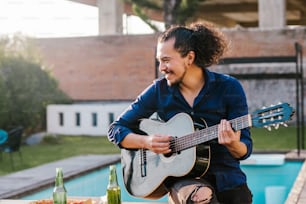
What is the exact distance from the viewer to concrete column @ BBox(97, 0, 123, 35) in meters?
20.8

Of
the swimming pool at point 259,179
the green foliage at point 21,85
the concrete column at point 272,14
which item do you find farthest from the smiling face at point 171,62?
the concrete column at point 272,14

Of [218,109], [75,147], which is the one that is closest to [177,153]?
[218,109]

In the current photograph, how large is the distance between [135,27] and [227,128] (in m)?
18.6

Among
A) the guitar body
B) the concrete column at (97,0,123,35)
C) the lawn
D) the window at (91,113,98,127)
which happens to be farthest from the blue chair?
the concrete column at (97,0,123,35)

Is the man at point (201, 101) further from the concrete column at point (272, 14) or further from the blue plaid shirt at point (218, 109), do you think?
the concrete column at point (272, 14)

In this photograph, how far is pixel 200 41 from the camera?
9.63 feet

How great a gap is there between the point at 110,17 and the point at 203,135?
726 inches

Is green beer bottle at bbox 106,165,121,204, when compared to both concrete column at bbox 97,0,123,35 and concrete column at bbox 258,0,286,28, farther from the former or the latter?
concrete column at bbox 97,0,123,35

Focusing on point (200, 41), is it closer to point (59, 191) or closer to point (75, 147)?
point (59, 191)

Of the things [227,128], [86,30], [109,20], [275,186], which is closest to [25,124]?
[275,186]

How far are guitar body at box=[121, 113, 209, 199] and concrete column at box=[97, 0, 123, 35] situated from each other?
17.6 m

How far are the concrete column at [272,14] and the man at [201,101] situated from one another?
1607 cm

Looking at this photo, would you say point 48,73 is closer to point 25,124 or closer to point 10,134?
point 25,124

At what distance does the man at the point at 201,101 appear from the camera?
2.80m
